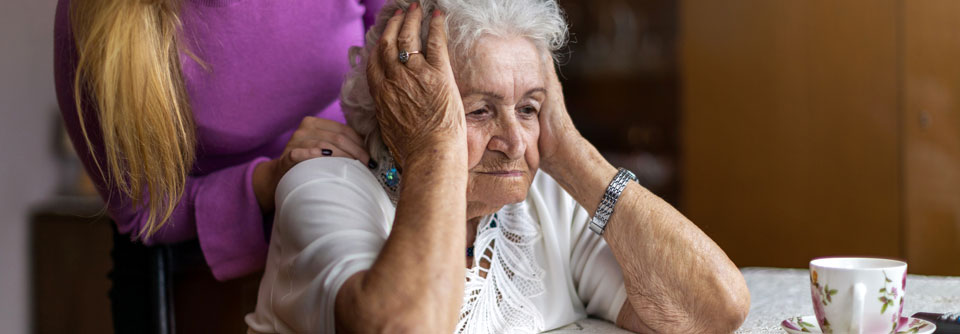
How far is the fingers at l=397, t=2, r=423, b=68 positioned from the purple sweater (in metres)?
0.32

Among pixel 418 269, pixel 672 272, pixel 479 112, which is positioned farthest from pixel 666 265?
pixel 418 269

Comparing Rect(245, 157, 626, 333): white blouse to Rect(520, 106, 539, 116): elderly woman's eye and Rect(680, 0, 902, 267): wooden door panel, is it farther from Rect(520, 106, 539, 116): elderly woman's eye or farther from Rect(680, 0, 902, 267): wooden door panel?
Rect(680, 0, 902, 267): wooden door panel

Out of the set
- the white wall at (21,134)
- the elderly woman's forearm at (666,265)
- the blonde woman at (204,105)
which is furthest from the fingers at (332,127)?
the white wall at (21,134)

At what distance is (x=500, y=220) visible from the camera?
1.31m

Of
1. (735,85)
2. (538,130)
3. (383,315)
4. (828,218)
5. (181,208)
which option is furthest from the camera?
(735,85)

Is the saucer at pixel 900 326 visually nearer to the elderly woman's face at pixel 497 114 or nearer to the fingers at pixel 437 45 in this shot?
the elderly woman's face at pixel 497 114

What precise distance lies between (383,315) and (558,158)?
1.60ft

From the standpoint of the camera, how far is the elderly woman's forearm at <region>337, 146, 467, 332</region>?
0.89m

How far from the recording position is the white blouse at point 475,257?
0.97 meters

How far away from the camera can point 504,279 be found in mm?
1253

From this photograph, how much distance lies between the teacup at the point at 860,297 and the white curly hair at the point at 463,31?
0.50 m

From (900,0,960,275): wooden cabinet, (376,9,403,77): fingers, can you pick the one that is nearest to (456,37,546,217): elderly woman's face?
(376,9,403,77): fingers

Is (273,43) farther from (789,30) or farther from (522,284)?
(789,30)

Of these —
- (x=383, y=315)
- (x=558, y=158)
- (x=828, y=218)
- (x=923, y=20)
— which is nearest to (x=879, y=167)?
(x=828, y=218)
